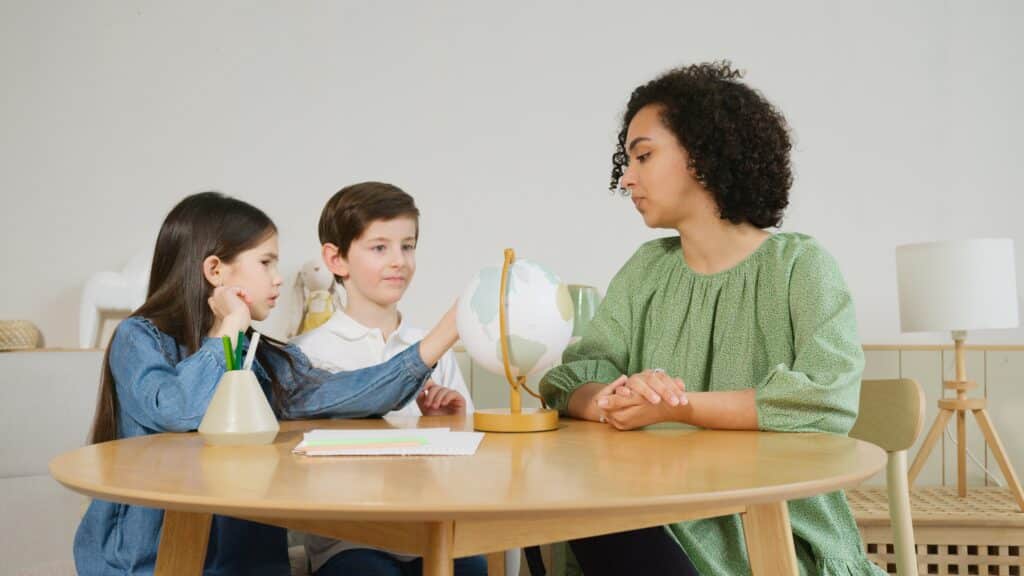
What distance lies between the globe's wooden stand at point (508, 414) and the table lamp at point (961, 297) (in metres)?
1.59

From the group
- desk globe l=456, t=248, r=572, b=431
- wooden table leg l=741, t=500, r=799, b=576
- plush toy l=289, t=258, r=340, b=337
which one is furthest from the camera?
plush toy l=289, t=258, r=340, b=337

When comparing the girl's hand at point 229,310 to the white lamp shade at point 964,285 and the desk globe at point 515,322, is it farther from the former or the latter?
the white lamp shade at point 964,285

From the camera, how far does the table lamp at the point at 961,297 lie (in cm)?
246

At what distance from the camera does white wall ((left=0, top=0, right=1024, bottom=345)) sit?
3021mm

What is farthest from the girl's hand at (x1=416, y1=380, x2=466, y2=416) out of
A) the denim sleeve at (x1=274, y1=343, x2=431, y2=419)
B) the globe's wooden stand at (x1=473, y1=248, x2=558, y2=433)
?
the globe's wooden stand at (x1=473, y1=248, x2=558, y2=433)

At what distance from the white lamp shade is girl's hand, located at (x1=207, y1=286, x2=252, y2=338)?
1.83 meters

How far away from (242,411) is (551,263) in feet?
6.55

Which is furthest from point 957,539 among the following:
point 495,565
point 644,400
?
point 644,400

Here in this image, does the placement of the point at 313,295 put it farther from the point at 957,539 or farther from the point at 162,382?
the point at 957,539

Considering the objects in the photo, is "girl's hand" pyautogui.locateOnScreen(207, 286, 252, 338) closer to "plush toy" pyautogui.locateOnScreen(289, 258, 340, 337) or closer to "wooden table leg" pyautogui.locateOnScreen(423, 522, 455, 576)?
"wooden table leg" pyautogui.locateOnScreen(423, 522, 455, 576)

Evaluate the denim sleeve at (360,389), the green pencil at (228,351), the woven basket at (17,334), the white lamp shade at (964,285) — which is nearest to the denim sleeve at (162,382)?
the green pencil at (228,351)

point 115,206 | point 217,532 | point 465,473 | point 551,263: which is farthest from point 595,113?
point 465,473

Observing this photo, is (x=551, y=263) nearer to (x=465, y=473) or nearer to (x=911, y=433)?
(x=911, y=433)

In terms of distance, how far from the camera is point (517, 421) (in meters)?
1.28
